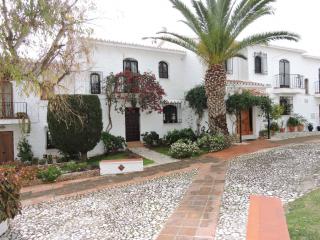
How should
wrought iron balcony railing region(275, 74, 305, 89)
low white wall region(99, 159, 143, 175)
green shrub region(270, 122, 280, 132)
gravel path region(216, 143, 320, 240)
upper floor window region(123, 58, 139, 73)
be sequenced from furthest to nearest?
wrought iron balcony railing region(275, 74, 305, 89)
green shrub region(270, 122, 280, 132)
upper floor window region(123, 58, 139, 73)
low white wall region(99, 159, 143, 175)
gravel path region(216, 143, 320, 240)

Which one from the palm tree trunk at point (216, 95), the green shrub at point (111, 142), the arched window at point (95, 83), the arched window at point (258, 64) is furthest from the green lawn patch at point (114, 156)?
the arched window at point (258, 64)

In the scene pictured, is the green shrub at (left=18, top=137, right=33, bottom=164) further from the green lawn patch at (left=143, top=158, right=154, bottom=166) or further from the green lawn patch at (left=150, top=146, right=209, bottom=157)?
the green lawn patch at (left=150, top=146, right=209, bottom=157)

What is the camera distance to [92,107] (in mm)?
19391

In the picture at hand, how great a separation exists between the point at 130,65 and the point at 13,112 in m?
8.98

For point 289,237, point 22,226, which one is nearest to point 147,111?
point 22,226

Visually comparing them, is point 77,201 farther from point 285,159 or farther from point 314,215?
point 285,159

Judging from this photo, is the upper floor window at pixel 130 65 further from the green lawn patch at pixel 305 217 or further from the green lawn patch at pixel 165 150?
the green lawn patch at pixel 305 217

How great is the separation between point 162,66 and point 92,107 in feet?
30.2

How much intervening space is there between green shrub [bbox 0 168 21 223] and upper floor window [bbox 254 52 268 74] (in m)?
25.8

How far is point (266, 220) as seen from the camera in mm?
7758

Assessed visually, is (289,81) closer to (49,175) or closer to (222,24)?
(222,24)

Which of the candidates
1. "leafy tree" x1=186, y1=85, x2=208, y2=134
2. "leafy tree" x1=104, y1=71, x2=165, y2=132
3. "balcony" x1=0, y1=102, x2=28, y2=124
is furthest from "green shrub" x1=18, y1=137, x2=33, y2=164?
"leafy tree" x1=186, y1=85, x2=208, y2=134

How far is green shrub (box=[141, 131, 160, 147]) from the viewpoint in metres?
24.2

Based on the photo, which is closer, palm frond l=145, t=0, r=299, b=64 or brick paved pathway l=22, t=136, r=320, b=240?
brick paved pathway l=22, t=136, r=320, b=240
